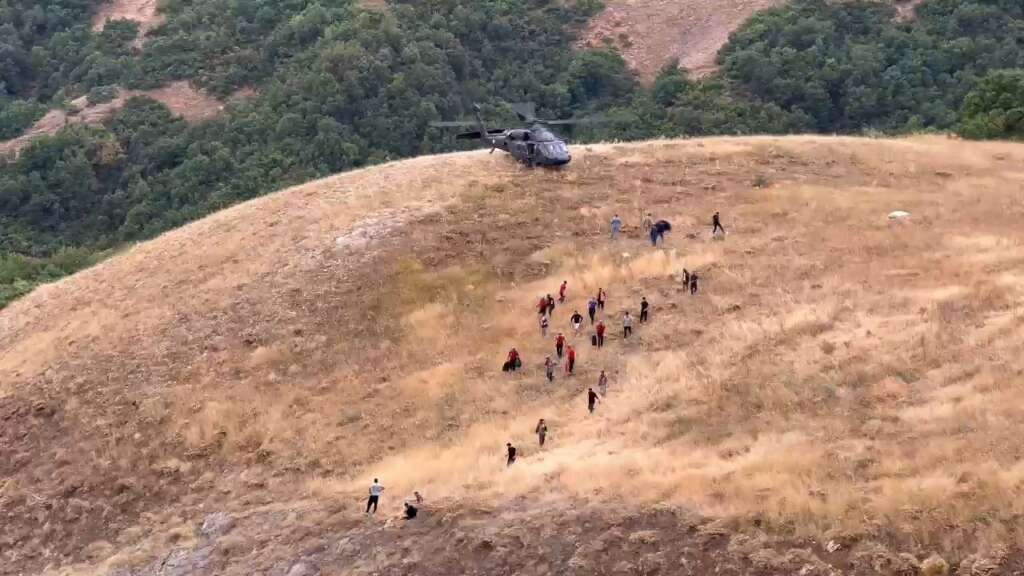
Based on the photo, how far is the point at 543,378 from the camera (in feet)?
90.9

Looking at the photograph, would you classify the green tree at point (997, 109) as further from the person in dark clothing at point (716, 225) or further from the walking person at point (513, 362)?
the walking person at point (513, 362)

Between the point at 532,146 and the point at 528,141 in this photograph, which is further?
the point at 528,141

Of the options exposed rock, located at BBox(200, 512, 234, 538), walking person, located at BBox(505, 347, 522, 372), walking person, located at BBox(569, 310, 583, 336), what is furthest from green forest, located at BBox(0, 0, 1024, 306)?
walking person, located at BBox(505, 347, 522, 372)

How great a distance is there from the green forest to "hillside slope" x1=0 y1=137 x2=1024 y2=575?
18.3 m

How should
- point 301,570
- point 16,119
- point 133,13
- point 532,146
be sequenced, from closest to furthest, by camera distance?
point 301,570, point 532,146, point 16,119, point 133,13

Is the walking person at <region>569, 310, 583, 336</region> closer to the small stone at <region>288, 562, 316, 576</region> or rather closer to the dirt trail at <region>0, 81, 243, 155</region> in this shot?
the small stone at <region>288, 562, 316, 576</region>

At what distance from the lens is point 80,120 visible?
242ft

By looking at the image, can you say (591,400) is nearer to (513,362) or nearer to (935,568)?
(513,362)

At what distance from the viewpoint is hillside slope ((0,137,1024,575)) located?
63.5 feet

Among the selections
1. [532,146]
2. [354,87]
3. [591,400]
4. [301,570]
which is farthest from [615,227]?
[354,87]

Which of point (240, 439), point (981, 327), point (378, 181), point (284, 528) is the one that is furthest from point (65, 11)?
point (981, 327)

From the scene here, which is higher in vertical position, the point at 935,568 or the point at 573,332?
the point at 935,568

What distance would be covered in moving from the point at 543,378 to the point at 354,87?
4381 cm

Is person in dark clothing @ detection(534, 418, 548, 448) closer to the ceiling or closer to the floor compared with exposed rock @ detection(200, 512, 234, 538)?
closer to the ceiling
